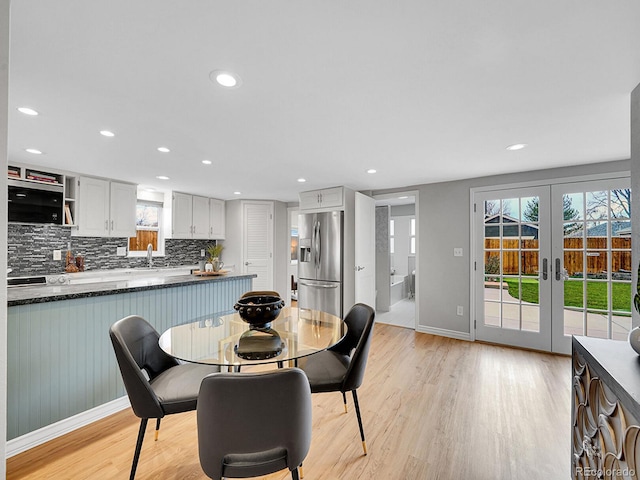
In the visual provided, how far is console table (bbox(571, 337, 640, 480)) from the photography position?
2.88ft

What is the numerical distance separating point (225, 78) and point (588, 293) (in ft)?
13.7

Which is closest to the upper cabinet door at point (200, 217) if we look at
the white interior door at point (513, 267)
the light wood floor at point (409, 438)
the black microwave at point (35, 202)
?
the black microwave at point (35, 202)

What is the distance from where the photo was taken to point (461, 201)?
405 centimetres

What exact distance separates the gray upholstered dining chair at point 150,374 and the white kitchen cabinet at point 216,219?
4231mm

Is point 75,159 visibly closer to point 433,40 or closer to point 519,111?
point 433,40

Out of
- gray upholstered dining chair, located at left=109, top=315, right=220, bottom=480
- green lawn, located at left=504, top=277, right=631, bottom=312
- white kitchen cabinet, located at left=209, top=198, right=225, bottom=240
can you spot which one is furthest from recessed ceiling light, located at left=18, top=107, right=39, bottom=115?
green lawn, located at left=504, top=277, right=631, bottom=312

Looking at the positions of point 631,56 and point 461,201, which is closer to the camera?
point 631,56

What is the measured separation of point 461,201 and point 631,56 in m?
2.68

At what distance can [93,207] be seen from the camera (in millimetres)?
4090

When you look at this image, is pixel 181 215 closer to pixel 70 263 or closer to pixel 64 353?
pixel 70 263

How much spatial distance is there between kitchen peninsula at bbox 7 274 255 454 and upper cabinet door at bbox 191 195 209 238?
3208 mm

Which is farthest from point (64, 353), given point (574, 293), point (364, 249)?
point (574, 293)

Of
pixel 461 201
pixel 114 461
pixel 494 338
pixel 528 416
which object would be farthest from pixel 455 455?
pixel 461 201

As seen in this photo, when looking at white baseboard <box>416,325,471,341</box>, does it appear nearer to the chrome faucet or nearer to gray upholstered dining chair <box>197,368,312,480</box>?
gray upholstered dining chair <box>197,368,312,480</box>
